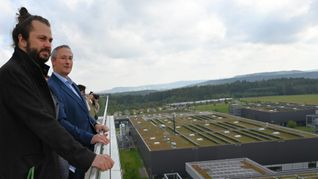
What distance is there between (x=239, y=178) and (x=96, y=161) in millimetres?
10714

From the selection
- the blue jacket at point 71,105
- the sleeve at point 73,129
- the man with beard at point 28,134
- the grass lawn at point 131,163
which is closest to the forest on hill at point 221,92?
the grass lawn at point 131,163

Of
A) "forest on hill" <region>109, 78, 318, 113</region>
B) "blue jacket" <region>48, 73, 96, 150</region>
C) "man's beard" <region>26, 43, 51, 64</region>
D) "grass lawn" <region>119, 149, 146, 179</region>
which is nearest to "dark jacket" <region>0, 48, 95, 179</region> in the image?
"man's beard" <region>26, 43, 51, 64</region>

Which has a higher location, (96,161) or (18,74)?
(18,74)

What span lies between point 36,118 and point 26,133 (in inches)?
3.0

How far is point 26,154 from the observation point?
123cm

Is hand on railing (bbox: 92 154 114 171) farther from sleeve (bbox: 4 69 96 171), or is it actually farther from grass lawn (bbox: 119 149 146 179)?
grass lawn (bbox: 119 149 146 179)

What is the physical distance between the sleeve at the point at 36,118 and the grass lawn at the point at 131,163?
1538 centimetres

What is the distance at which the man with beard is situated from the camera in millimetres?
1204

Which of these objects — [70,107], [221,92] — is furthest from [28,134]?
[221,92]

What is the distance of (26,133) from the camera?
4.08 ft

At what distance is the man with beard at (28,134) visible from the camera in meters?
1.20

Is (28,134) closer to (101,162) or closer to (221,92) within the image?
(101,162)

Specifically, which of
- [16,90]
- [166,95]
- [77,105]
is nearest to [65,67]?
[77,105]

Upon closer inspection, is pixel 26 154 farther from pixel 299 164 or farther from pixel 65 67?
pixel 299 164
